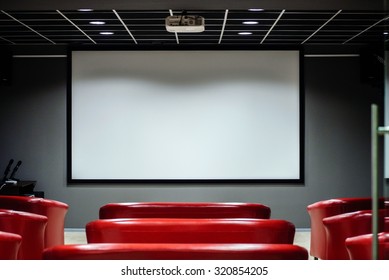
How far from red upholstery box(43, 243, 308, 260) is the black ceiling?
2959mm

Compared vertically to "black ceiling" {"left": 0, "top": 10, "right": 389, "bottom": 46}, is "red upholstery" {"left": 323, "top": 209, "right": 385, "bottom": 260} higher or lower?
lower

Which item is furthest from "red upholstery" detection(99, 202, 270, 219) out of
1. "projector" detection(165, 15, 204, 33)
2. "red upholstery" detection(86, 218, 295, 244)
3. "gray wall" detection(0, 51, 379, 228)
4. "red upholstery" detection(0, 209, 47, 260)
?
"gray wall" detection(0, 51, 379, 228)

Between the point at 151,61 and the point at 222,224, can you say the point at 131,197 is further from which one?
the point at 222,224

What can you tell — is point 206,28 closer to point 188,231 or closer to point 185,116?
point 185,116

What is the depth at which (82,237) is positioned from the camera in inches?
217

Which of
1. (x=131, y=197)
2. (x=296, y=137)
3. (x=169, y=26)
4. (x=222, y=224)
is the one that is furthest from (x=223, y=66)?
(x=222, y=224)

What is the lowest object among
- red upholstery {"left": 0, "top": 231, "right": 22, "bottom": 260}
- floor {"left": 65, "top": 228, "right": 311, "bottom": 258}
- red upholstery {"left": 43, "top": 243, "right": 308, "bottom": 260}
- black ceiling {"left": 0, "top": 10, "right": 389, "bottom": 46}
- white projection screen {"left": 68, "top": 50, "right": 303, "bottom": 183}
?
floor {"left": 65, "top": 228, "right": 311, "bottom": 258}

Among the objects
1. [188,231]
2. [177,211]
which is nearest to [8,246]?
[188,231]

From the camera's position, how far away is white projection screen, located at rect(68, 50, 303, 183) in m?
6.04

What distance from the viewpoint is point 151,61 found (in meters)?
6.05

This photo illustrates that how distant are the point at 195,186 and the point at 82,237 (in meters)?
1.26

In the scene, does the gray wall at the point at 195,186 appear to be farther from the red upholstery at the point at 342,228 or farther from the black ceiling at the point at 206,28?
the red upholstery at the point at 342,228

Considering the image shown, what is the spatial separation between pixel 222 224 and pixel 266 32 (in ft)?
A: 10.5

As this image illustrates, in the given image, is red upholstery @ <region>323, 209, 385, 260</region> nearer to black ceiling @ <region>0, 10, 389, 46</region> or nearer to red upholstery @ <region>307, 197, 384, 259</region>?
red upholstery @ <region>307, 197, 384, 259</region>
